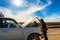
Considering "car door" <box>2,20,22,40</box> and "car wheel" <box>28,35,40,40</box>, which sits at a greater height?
"car door" <box>2,20,22,40</box>

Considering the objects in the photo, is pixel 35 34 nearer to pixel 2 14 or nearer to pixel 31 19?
pixel 31 19

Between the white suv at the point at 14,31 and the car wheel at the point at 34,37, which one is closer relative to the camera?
the white suv at the point at 14,31

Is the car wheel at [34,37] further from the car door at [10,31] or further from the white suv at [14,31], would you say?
the car door at [10,31]

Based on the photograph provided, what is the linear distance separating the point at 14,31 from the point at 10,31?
25 cm

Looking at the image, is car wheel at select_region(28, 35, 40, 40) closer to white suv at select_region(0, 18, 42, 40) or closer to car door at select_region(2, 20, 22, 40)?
white suv at select_region(0, 18, 42, 40)

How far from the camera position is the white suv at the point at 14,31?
1369 centimetres

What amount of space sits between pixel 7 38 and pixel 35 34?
1.84 meters

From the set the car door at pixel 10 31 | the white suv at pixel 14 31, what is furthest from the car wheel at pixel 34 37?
the car door at pixel 10 31

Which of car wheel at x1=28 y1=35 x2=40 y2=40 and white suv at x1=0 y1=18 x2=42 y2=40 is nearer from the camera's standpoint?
white suv at x1=0 y1=18 x2=42 y2=40

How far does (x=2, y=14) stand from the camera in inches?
629

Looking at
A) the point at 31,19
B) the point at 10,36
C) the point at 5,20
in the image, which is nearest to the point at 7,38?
the point at 10,36

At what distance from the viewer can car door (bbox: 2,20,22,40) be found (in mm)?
13680

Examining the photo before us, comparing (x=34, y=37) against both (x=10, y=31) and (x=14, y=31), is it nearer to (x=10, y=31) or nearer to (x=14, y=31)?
(x=14, y=31)

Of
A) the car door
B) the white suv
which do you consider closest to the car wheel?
the white suv
